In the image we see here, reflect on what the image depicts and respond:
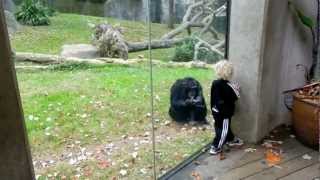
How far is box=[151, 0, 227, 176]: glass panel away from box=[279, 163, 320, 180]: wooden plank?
68cm

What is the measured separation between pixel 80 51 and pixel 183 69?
0.90m

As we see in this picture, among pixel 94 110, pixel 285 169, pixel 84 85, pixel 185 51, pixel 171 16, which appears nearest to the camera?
pixel 84 85

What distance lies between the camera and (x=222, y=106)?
112 inches

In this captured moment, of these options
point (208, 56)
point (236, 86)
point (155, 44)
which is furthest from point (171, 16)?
point (236, 86)

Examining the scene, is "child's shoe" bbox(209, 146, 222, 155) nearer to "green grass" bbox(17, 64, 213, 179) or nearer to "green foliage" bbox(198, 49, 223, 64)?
"green grass" bbox(17, 64, 213, 179)

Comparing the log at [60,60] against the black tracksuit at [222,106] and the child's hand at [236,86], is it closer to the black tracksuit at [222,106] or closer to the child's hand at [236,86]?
the black tracksuit at [222,106]

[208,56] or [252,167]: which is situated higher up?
[208,56]

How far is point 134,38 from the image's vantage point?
84.9 inches

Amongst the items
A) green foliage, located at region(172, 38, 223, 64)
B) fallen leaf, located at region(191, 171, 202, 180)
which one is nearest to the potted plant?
green foliage, located at region(172, 38, 223, 64)

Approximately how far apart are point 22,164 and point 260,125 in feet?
6.79

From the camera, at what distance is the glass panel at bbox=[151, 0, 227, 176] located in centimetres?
237

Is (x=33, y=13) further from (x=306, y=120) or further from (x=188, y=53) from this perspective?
(x=306, y=120)

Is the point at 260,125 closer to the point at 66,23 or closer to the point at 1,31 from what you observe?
the point at 66,23

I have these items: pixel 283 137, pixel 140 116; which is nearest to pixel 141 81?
pixel 140 116
